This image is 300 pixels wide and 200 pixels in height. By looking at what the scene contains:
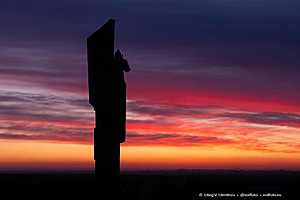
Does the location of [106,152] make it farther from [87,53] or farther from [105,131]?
[87,53]

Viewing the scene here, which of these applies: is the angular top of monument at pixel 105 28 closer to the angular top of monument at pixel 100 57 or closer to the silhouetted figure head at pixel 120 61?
the angular top of monument at pixel 100 57

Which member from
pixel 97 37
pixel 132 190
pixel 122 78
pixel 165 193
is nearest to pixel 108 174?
pixel 122 78

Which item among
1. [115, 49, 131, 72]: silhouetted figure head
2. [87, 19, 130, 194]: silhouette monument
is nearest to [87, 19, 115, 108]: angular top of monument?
[87, 19, 130, 194]: silhouette monument

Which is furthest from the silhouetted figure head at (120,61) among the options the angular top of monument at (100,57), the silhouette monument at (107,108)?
the angular top of monument at (100,57)

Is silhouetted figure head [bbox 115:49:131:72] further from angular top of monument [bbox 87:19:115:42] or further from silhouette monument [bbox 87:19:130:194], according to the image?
angular top of monument [bbox 87:19:115:42]

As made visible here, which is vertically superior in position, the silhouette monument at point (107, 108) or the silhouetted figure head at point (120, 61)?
the silhouetted figure head at point (120, 61)

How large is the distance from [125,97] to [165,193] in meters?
4.76

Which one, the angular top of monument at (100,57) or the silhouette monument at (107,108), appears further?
the silhouette monument at (107,108)

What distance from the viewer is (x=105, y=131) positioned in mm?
7621

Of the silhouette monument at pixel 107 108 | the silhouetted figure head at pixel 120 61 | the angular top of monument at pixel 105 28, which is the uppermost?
the angular top of monument at pixel 105 28

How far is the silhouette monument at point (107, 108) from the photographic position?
24.8ft

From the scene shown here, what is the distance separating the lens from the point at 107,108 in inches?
299

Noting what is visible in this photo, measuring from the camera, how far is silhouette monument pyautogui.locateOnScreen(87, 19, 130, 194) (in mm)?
7547

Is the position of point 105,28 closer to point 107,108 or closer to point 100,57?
point 100,57
